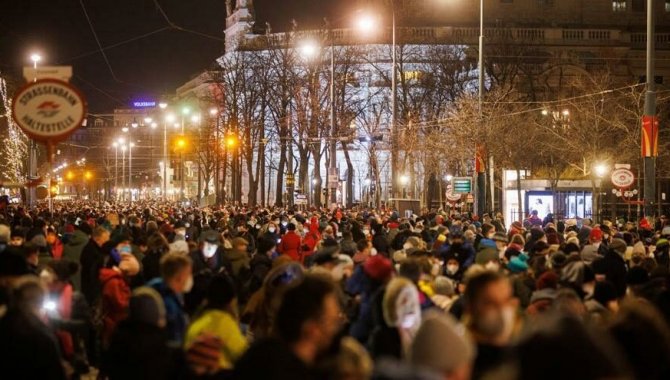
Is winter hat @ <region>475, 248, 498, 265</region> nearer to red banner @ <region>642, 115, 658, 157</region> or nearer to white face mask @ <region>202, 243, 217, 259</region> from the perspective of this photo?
white face mask @ <region>202, 243, 217, 259</region>

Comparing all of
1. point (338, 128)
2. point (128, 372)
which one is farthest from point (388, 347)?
point (338, 128)

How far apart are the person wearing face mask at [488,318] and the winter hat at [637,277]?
5.32 m

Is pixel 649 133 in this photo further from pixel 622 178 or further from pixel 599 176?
pixel 599 176

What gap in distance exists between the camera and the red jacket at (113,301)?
10375mm

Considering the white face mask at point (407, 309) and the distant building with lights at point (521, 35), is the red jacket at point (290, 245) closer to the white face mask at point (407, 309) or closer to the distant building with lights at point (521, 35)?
the white face mask at point (407, 309)

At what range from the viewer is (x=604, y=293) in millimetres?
9852

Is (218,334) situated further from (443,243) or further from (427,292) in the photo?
(443,243)

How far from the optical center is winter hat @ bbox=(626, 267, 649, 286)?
11.4 meters

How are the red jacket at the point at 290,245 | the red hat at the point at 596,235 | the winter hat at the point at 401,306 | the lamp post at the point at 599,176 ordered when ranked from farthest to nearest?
1. the lamp post at the point at 599,176
2. the red hat at the point at 596,235
3. the red jacket at the point at 290,245
4. the winter hat at the point at 401,306

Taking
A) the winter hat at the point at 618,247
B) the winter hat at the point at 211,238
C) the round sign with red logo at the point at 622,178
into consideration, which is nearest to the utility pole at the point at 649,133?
the round sign with red logo at the point at 622,178

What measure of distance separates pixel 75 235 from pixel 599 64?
65.3 meters

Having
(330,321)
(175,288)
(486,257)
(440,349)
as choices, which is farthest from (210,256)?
(440,349)

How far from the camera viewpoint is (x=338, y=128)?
63.3 m

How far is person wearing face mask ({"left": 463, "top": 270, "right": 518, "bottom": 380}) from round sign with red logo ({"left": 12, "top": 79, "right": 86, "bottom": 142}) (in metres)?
6.09
